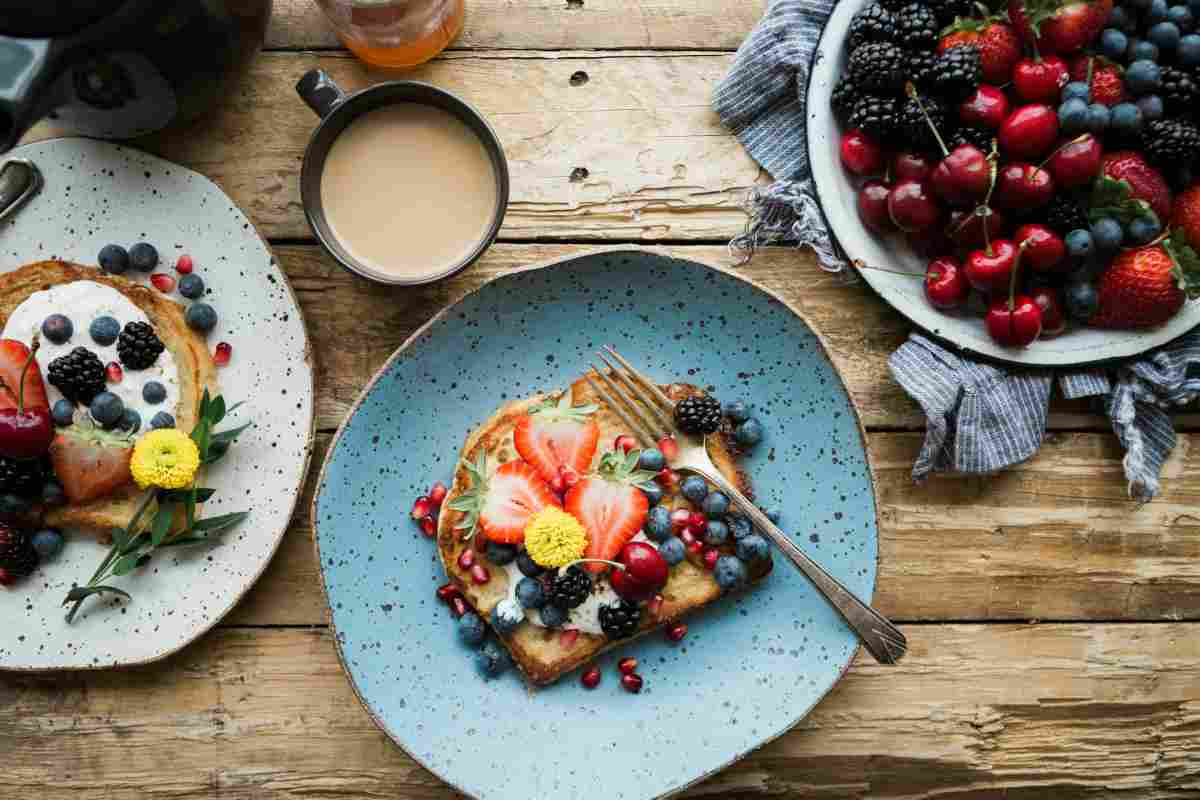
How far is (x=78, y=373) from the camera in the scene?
1.55m

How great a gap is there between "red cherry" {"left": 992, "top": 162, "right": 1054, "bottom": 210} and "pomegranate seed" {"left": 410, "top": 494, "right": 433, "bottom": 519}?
1.03m

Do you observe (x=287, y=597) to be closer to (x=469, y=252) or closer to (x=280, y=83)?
(x=469, y=252)

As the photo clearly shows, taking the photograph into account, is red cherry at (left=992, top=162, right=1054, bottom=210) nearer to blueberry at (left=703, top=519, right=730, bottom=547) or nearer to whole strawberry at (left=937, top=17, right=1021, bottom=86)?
whole strawberry at (left=937, top=17, right=1021, bottom=86)

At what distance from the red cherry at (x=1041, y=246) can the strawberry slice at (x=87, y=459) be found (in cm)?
143

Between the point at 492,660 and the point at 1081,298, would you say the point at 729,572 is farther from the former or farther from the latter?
the point at 1081,298

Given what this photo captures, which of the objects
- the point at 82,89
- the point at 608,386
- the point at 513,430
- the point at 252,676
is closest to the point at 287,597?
the point at 252,676

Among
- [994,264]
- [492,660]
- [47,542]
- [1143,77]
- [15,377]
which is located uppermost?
[1143,77]

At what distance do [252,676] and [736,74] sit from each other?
1302mm

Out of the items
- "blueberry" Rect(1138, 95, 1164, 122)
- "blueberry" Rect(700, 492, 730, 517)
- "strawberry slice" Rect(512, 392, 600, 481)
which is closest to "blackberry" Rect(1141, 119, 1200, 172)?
"blueberry" Rect(1138, 95, 1164, 122)

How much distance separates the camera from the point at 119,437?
1.59 meters

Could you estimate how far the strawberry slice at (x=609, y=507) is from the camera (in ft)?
5.03

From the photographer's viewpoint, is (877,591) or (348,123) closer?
(348,123)

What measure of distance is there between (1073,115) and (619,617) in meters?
1.03

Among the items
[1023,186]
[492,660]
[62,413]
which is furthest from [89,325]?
[1023,186]
